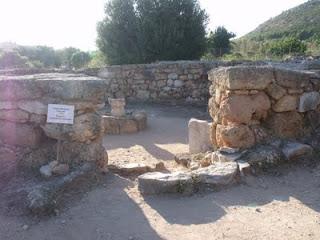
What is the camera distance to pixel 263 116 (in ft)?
18.3

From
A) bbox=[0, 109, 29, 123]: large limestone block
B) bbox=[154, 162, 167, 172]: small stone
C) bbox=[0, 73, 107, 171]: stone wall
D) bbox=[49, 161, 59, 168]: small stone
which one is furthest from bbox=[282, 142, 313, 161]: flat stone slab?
bbox=[0, 109, 29, 123]: large limestone block

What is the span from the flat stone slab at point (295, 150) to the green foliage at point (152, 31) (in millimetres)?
12296

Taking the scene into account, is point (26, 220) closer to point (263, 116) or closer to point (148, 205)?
point (148, 205)

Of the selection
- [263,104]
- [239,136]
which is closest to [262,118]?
[263,104]

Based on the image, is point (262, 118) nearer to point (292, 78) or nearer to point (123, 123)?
point (292, 78)

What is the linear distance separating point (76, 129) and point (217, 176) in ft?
5.48

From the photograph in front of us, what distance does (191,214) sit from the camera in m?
3.94

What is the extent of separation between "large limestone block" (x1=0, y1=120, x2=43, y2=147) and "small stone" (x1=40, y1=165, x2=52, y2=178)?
339 millimetres

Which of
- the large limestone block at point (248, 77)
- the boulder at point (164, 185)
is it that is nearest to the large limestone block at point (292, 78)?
the large limestone block at point (248, 77)

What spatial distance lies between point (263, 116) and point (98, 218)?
280 cm

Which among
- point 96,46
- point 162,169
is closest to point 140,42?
point 96,46

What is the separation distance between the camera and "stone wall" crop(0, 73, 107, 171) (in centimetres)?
459

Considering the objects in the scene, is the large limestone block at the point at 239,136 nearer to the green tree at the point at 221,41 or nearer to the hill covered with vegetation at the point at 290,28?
the green tree at the point at 221,41

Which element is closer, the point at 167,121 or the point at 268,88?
the point at 268,88
